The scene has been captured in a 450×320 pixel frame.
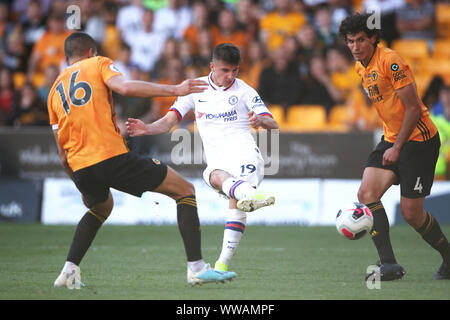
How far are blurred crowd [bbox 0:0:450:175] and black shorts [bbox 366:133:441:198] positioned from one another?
6.59 metres

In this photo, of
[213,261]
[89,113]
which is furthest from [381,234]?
[89,113]

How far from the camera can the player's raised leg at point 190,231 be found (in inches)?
252

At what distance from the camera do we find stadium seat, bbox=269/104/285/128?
581 inches

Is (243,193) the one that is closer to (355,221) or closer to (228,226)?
(228,226)

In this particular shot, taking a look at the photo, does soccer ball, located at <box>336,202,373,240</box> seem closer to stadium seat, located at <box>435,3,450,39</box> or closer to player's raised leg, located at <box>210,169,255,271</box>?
player's raised leg, located at <box>210,169,255,271</box>

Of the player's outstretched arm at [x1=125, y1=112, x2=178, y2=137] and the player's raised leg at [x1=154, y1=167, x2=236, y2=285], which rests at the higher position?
the player's outstretched arm at [x1=125, y1=112, x2=178, y2=137]

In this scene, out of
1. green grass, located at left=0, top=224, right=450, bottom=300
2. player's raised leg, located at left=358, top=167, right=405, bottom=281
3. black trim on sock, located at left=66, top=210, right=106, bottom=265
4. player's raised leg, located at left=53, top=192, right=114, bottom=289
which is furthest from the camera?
player's raised leg, located at left=358, top=167, right=405, bottom=281

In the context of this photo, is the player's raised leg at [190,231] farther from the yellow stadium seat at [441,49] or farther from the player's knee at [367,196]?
the yellow stadium seat at [441,49]

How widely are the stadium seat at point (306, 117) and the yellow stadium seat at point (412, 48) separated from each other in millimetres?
2679

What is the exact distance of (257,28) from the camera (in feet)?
53.5

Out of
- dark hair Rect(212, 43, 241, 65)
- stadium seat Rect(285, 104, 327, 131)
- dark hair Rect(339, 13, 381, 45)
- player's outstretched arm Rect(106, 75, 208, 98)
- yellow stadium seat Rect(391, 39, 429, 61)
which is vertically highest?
yellow stadium seat Rect(391, 39, 429, 61)

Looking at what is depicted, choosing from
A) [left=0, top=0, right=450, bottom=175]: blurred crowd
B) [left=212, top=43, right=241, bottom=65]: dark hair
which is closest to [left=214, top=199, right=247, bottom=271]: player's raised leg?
[left=212, top=43, right=241, bottom=65]: dark hair

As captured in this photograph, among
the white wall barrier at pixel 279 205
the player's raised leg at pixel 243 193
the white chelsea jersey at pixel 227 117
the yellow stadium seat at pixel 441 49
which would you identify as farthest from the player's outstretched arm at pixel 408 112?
the yellow stadium seat at pixel 441 49

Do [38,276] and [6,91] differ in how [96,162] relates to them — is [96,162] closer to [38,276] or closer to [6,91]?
[38,276]
